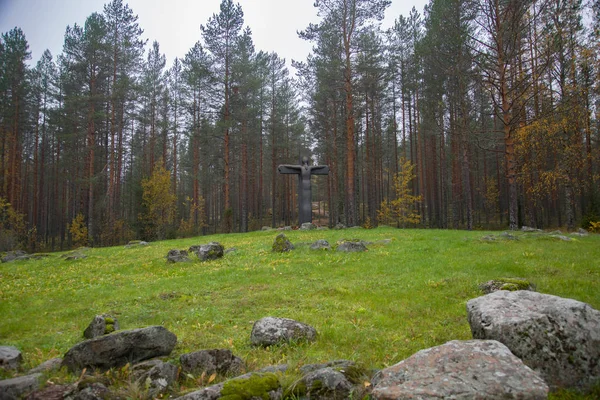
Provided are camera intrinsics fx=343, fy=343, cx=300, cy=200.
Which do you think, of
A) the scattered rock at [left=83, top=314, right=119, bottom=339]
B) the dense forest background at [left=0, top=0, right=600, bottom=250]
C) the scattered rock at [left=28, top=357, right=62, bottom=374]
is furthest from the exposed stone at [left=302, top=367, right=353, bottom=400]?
the dense forest background at [left=0, top=0, right=600, bottom=250]

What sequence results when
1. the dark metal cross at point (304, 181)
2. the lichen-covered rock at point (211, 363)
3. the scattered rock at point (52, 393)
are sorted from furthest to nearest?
the dark metal cross at point (304, 181), the lichen-covered rock at point (211, 363), the scattered rock at point (52, 393)

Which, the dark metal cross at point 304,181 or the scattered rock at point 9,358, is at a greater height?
the dark metal cross at point 304,181

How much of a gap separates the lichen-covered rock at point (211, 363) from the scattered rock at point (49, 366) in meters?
1.81

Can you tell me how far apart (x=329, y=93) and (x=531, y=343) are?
29.0 metres

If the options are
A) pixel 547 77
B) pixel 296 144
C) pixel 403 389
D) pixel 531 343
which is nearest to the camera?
pixel 403 389

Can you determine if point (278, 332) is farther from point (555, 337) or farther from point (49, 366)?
point (555, 337)

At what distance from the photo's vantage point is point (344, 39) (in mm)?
25938

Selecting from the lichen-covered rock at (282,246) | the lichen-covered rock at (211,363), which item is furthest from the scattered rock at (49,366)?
the lichen-covered rock at (282,246)

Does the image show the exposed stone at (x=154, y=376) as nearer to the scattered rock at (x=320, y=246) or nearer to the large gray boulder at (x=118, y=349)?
the large gray boulder at (x=118, y=349)

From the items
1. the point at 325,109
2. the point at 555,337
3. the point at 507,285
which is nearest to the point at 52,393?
the point at 555,337

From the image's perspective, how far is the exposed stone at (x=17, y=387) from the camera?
11.4 feet

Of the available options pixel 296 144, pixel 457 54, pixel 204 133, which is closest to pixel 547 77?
pixel 457 54

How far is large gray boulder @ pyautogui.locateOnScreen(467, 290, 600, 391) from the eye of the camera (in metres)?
3.50

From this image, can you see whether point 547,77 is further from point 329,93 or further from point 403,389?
point 403,389
